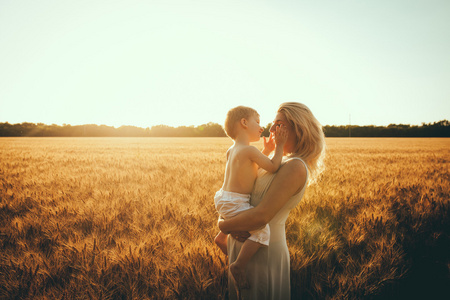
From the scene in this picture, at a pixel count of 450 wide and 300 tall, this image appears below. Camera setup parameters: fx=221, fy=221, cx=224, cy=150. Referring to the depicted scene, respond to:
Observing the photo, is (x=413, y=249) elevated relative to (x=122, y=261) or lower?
lower

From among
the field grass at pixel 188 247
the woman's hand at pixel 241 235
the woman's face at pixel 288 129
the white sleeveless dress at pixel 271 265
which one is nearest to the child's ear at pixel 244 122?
the woman's face at pixel 288 129

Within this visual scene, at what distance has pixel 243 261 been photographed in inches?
57.4

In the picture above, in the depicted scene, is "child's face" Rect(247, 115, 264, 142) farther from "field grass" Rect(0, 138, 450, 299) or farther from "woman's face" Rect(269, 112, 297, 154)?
"field grass" Rect(0, 138, 450, 299)

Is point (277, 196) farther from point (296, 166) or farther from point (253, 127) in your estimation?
point (253, 127)

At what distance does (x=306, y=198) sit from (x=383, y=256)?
1674 mm

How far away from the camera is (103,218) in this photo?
2.88 m

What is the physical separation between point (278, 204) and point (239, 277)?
1.89ft

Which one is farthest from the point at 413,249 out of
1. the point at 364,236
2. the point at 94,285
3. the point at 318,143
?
the point at 94,285

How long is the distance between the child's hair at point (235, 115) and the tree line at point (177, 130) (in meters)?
69.9

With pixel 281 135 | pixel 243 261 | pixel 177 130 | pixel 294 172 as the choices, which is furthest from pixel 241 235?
pixel 177 130

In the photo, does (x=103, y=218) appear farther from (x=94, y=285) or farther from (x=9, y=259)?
(x=94, y=285)

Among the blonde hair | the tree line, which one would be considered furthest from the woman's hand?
the tree line

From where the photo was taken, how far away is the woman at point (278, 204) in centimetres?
139

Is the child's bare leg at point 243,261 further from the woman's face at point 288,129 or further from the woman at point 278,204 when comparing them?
the woman's face at point 288,129
